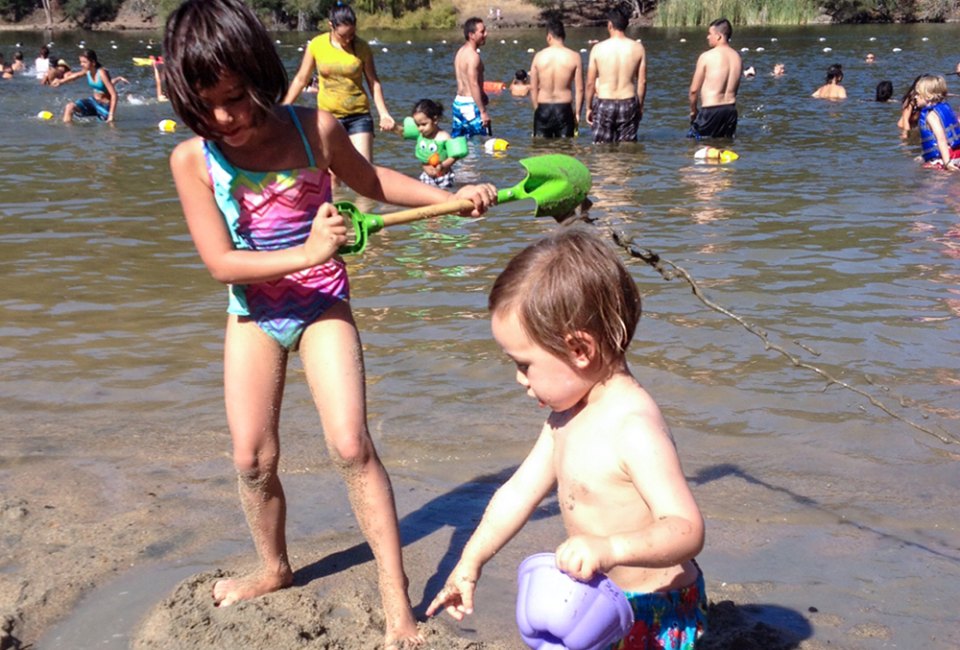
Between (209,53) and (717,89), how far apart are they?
11.1m

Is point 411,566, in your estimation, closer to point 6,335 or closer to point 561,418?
point 561,418

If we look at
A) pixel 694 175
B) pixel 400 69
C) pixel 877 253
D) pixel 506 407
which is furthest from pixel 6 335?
pixel 400 69

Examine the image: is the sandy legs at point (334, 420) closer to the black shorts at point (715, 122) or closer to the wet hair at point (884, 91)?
the black shorts at point (715, 122)

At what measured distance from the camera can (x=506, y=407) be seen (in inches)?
177

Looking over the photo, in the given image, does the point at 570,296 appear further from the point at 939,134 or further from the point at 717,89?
the point at 717,89

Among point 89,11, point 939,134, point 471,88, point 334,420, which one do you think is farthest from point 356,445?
point 89,11

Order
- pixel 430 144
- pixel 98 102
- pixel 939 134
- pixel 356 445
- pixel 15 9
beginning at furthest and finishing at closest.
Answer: pixel 15 9
pixel 98 102
pixel 939 134
pixel 430 144
pixel 356 445

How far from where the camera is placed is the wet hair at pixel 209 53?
2.48 meters

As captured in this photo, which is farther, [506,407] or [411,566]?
[506,407]

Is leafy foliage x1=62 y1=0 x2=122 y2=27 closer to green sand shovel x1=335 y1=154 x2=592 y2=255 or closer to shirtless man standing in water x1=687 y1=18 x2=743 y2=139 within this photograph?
Result: shirtless man standing in water x1=687 y1=18 x2=743 y2=139

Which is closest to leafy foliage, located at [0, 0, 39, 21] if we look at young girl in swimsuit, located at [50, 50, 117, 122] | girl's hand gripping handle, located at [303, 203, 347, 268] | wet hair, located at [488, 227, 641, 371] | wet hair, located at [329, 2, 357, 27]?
young girl in swimsuit, located at [50, 50, 117, 122]

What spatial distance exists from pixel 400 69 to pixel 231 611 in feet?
79.0

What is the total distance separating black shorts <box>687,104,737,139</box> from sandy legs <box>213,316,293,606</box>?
35.3ft

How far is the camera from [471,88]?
12.7 meters
